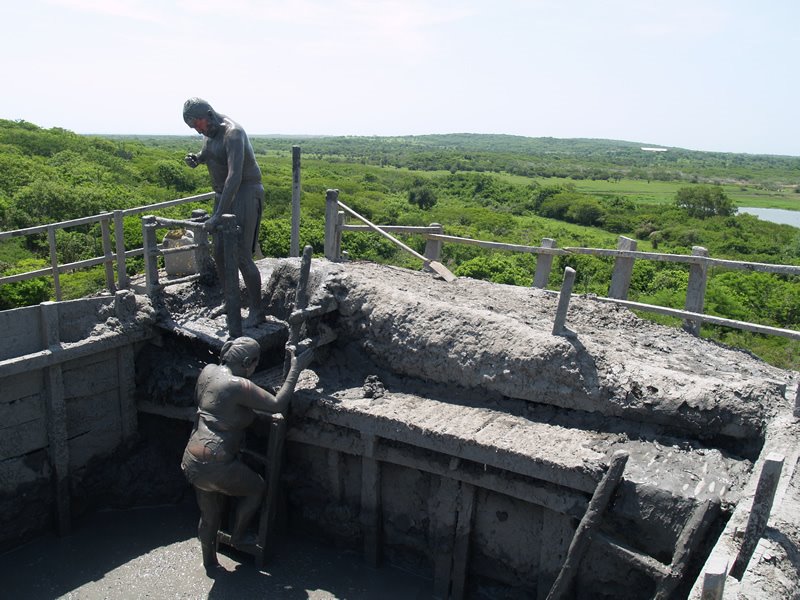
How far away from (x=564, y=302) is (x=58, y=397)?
6035 mm

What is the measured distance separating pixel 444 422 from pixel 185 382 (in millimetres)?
3558

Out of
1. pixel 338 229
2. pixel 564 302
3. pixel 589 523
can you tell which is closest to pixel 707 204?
pixel 338 229

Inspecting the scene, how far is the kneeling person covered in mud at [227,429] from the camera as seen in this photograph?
6.85m

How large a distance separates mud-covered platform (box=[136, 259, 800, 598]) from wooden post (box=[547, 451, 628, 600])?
14 cm

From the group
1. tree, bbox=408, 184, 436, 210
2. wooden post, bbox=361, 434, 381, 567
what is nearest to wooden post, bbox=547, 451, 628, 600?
wooden post, bbox=361, 434, 381, 567

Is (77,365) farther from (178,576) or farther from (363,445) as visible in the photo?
(363,445)

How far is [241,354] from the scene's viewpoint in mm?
7066

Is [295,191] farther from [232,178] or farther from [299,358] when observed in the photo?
[299,358]

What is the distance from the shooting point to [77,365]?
8195 mm

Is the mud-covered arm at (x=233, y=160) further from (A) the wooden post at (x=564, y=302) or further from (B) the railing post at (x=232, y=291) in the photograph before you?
(A) the wooden post at (x=564, y=302)

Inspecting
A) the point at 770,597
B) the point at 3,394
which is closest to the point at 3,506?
the point at 3,394

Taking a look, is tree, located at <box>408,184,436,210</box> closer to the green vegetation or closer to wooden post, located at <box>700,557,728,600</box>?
the green vegetation

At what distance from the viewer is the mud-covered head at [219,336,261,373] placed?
705 centimetres

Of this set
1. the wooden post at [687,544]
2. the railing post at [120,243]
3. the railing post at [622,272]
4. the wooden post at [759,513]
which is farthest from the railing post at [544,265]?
the wooden post at [759,513]
